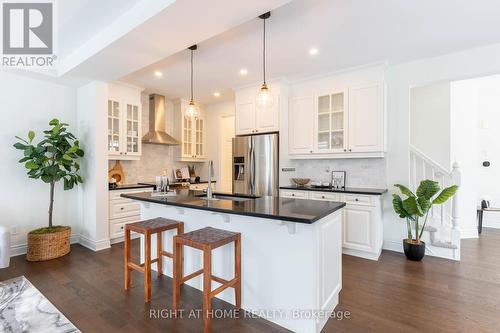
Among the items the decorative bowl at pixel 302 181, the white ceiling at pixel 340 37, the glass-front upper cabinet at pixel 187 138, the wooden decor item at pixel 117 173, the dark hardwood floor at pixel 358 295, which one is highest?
the white ceiling at pixel 340 37

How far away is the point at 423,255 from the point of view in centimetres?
330

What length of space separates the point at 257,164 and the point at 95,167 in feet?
8.36

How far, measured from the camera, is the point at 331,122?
157 inches

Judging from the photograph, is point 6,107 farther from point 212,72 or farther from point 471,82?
point 471,82

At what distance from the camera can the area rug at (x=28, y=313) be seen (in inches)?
73.5

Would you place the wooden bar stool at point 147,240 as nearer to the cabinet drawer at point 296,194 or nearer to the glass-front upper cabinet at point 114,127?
the cabinet drawer at point 296,194

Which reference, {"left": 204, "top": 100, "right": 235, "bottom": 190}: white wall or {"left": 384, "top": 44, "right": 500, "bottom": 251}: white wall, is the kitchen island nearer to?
{"left": 384, "top": 44, "right": 500, "bottom": 251}: white wall

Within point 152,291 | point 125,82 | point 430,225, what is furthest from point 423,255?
point 125,82

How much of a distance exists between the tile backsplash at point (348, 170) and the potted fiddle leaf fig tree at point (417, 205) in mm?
454

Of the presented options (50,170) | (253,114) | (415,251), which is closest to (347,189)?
(415,251)

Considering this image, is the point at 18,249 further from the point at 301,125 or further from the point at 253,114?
the point at 301,125

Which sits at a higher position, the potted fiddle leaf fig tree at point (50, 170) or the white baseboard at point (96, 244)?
→ the potted fiddle leaf fig tree at point (50, 170)

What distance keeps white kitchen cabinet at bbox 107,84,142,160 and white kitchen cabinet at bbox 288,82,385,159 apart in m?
2.80

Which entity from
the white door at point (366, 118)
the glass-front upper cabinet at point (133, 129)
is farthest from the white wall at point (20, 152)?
the white door at point (366, 118)
